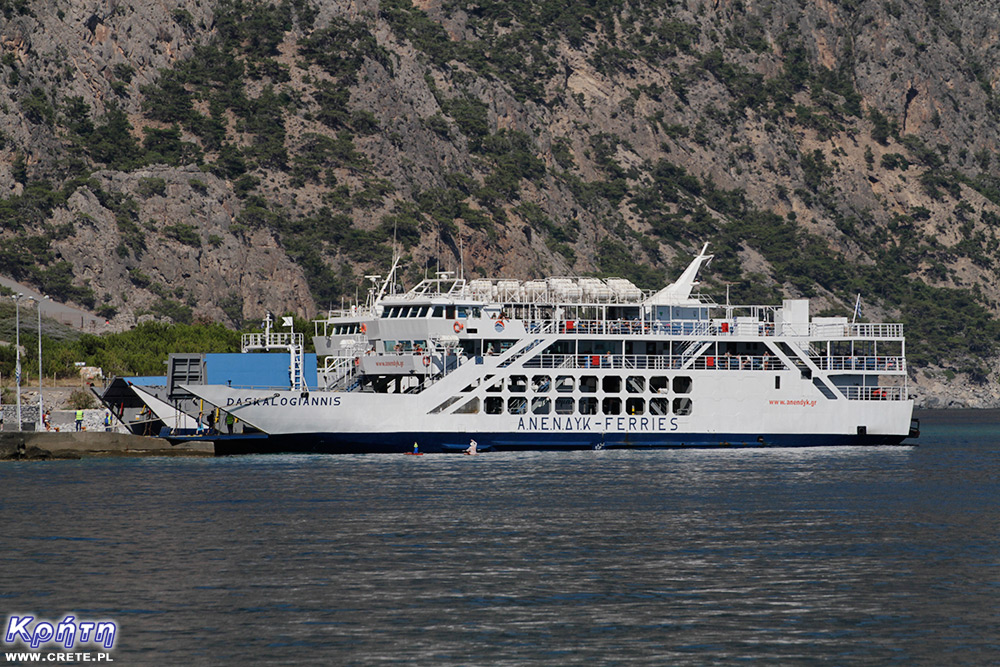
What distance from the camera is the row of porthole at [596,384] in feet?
210

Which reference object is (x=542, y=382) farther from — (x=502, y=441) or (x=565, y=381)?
(x=502, y=441)

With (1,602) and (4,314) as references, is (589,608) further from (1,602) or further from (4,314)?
(4,314)

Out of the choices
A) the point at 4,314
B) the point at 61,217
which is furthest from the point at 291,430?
the point at 61,217

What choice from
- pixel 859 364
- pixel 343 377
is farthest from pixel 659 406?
pixel 343 377

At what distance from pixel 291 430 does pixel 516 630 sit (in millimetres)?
37674

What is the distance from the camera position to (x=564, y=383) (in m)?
64.8

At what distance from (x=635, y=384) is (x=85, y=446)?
90.6 ft

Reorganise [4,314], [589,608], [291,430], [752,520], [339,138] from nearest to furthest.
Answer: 1. [589,608]
2. [752,520]
3. [291,430]
4. [4,314]
5. [339,138]

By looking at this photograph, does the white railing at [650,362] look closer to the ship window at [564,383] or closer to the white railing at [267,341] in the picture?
the ship window at [564,383]

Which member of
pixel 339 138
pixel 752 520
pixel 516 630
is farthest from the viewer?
pixel 339 138

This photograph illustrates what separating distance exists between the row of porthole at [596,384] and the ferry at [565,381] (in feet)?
0.25

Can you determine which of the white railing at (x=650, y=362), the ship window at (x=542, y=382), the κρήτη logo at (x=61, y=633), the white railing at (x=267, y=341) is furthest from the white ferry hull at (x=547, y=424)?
the κρήτη logo at (x=61, y=633)

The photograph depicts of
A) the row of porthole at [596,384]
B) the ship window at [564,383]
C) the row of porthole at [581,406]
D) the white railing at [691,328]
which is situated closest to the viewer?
the row of porthole at [581,406]

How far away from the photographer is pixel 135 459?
6203 cm
